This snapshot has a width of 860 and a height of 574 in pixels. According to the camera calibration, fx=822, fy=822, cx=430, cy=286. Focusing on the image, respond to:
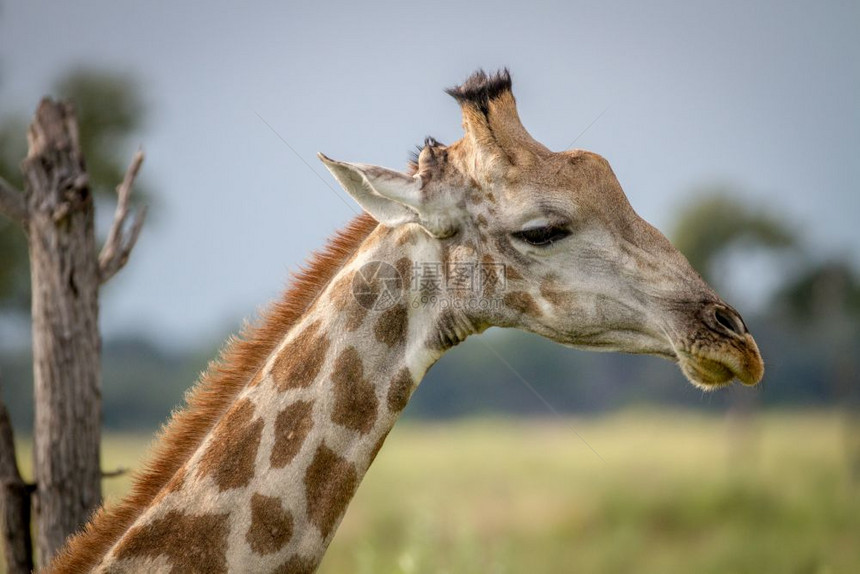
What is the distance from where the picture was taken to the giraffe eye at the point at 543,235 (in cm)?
470

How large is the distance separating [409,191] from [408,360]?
3.18 feet

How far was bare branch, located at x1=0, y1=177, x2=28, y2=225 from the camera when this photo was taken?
21.4 feet

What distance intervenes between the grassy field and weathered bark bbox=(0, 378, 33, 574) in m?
1.16

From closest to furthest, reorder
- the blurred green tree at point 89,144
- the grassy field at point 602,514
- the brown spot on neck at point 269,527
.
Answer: the brown spot on neck at point 269,527, the grassy field at point 602,514, the blurred green tree at point 89,144

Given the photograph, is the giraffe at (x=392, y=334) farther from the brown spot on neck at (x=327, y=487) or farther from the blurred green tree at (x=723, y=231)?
the blurred green tree at (x=723, y=231)

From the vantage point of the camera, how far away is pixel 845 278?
4378 centimetres

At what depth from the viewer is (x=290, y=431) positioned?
4.63 m

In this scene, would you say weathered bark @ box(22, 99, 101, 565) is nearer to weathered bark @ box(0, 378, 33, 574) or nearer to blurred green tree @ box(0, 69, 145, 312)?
weathered bark @ box(0, 378, 33, 574)

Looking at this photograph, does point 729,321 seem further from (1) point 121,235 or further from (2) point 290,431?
(1) point 121,235

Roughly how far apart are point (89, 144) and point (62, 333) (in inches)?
1127

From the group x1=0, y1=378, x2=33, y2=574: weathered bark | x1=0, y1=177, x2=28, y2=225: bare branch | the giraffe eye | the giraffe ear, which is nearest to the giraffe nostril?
the giraffe eye

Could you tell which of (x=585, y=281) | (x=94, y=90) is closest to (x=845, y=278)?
(x=94, y=90)

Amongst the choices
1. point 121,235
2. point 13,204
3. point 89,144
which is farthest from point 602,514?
point 89,144

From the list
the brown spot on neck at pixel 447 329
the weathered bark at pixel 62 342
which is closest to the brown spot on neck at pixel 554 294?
the brown spot on neck at pixel 447 329
